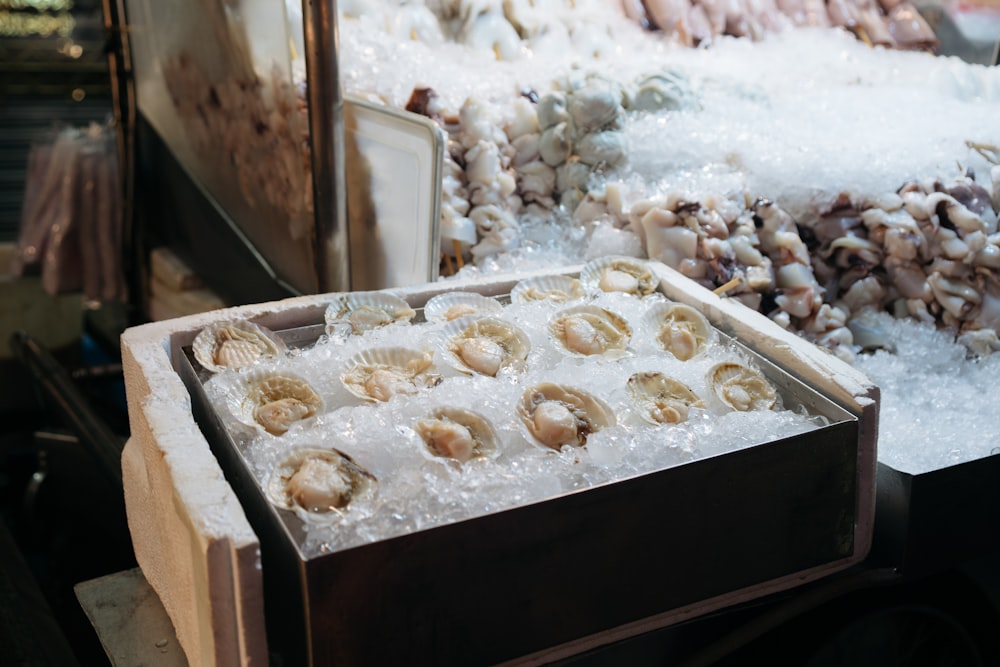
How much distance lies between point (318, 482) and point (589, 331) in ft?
2.34

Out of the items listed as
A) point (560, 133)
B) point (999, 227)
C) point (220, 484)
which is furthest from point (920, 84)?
point (220, 484)

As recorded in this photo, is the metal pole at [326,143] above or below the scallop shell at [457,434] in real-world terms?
above

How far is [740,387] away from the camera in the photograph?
158 centimetres

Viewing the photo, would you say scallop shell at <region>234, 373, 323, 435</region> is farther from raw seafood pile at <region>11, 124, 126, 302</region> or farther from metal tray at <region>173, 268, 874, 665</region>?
raw seafood pile at <region>11, 124, 126, 302</region>

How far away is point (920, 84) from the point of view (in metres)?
3.70

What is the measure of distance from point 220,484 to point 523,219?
1768mm

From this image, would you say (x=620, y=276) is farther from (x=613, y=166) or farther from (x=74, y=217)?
(x=74, y=217)

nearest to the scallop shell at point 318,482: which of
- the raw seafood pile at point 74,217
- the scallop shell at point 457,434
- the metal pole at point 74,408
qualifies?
the scallop shell at point 457,434

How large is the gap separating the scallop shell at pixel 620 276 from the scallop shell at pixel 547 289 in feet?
0.13

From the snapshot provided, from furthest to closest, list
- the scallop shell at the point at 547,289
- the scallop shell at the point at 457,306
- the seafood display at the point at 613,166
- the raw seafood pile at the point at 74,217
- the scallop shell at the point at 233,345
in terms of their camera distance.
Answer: the raw seafood pile at the point at 74,217 → the seafood display at the point at 613,166 → the scallop shell at the point at 547,289 → the scallop shell at the point at 457,306 → the scallop shell at the point at 233,345

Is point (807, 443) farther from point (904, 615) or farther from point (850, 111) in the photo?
point (850, 111)

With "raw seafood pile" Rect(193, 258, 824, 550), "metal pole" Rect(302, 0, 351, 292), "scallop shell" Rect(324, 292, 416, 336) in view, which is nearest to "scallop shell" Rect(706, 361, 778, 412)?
"raw seafood pile" Rect(193, 258, 824, 550)

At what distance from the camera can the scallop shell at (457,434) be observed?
1.34 meters

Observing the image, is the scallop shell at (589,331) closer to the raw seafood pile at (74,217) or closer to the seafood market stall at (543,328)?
the seafood market stall at (543,328)
